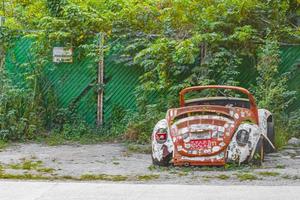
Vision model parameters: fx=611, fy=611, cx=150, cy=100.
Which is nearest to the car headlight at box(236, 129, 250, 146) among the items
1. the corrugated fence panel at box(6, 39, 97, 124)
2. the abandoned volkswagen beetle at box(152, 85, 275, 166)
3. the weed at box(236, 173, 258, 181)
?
the abandoned volkswagen beetle at box(152, 85, 275, 166)

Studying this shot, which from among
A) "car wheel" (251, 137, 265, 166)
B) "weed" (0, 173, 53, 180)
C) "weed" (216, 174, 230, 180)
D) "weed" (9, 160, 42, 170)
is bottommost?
"weed" (0, 173, 53, 180)

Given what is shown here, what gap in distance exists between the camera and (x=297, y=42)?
13.6 m

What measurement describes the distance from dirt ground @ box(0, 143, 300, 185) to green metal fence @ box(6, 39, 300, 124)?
7.94ft

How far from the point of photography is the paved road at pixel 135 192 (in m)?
7.00

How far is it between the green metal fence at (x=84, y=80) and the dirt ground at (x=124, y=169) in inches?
95.2

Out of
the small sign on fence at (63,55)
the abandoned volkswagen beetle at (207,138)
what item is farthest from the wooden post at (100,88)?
the abandoned volkswagen beetle at (207,138)

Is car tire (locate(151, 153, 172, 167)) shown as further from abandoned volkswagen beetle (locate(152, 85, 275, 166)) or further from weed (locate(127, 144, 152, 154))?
weed (locate(127, 144, 152, 154))

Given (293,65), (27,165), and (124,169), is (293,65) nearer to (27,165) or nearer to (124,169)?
(124,169)

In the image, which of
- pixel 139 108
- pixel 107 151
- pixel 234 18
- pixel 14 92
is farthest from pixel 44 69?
pixel 234 18

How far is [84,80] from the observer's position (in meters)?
14.4

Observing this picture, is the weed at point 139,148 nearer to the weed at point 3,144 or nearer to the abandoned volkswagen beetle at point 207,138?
the abandoned volkswagen beetle at point 207,138

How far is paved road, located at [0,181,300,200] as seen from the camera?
276 inches

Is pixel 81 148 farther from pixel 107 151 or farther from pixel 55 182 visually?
pixel 55 182

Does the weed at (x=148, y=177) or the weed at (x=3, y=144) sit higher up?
the weed at (x=3, y=144)
